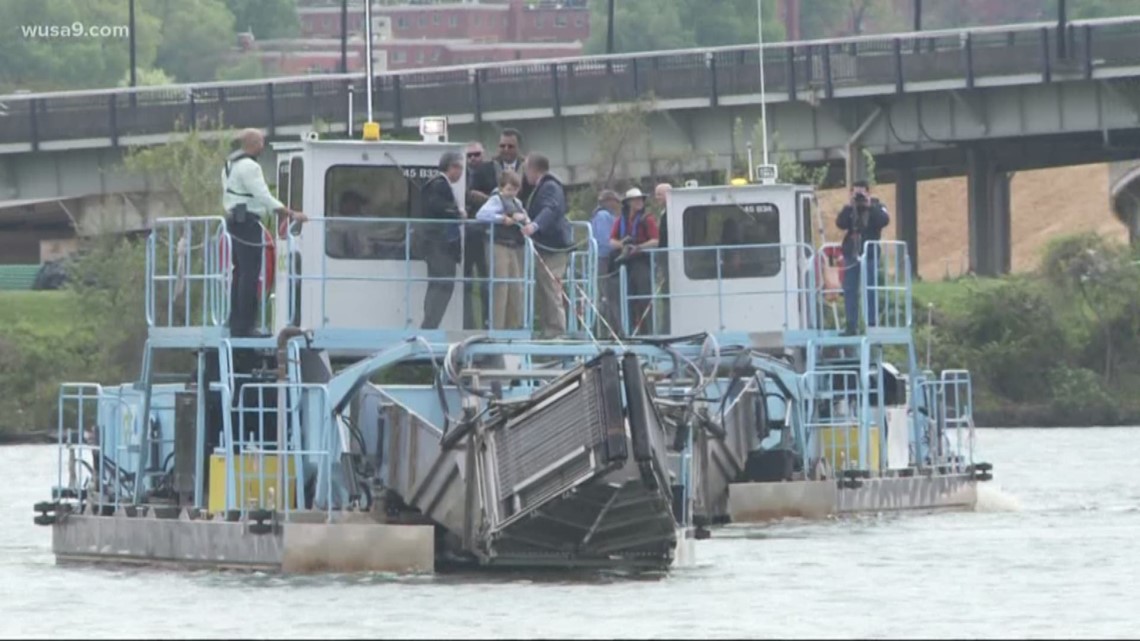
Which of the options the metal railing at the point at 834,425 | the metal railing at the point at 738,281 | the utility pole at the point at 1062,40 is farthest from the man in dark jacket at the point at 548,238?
the utility pole at the point at 1062,40

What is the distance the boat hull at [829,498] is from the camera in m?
35.5

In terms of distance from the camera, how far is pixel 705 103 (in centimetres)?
7794

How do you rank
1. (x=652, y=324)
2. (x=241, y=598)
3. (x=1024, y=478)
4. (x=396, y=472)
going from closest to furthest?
(x=241, y=598)
(x=396, y=472)
(x=652, y=324)
(x=1024, y=478)

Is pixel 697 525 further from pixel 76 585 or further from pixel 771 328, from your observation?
pixel 771 328

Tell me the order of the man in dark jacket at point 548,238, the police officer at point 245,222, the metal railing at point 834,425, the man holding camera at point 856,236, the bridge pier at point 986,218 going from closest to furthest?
1. the police officer at point 245,222
2. the man in dark jacket at point 548,238
3. the metal railing at point 834,425
4. the man holding camera at point 856,236
5. the bridge pier at point 986,218

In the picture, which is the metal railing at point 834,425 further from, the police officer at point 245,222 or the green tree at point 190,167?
the green tree at point 190,167

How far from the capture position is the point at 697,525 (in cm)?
3055

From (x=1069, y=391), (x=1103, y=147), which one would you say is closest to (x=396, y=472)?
(x=1069, y=391)

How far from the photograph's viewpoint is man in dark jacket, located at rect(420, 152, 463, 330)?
96.1ft

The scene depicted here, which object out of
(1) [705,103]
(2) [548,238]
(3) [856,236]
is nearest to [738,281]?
(3) [856,236]

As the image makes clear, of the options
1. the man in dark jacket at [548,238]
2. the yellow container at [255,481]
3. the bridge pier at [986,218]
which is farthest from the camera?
the bridge pier at [986,218]

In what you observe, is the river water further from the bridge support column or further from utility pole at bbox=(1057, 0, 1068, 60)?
the bridge support column

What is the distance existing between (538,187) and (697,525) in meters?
3.62

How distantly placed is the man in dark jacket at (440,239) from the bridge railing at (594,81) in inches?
1824
